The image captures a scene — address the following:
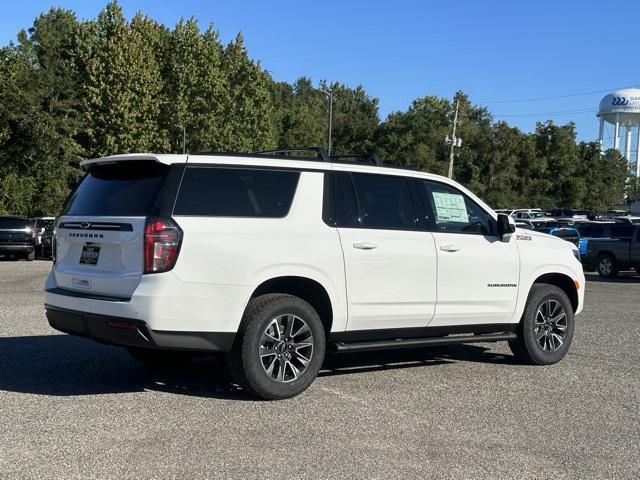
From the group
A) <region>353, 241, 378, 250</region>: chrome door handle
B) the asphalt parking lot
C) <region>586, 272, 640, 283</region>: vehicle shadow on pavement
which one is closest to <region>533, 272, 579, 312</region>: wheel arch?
the asphalt parking lot

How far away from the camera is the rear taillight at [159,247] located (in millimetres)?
5641

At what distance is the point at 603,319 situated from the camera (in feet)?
39.7

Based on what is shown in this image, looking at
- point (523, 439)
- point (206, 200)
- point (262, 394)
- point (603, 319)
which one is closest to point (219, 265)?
point (206, 200)

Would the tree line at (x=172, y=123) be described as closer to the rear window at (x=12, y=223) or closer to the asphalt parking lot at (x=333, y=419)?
the rear window at (x=12, y=223)

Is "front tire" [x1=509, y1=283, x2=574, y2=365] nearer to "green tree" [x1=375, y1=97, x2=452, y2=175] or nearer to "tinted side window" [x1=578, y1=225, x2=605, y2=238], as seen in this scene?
"tinted side window" [x1=578, y1=225, x2=605, y2=238]

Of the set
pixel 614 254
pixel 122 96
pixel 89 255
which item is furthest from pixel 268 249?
pixel 122 96

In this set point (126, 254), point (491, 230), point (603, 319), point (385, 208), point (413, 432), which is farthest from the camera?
point (603, 319)

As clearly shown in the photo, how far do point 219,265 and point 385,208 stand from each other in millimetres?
1861

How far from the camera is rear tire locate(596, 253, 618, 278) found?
2375 centimetres

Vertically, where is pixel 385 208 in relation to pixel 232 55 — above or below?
below

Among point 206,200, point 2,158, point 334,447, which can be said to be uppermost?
point 2,158

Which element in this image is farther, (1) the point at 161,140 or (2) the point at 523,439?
(1) the point at 161,140

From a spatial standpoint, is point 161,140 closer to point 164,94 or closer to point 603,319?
point 164,94

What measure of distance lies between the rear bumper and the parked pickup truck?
20.1m
